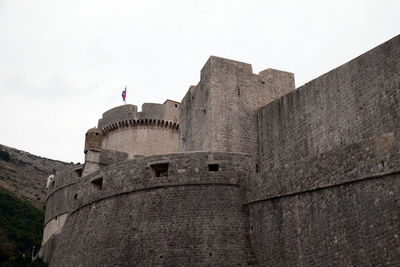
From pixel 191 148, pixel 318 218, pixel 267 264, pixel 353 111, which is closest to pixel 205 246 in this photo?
pixel 267 264

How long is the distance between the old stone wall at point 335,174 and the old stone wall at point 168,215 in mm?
673

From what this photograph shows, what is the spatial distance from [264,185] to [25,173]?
175 feet

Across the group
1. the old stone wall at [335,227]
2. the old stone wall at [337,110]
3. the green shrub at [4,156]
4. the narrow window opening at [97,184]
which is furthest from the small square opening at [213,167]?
the green shrub at [4,156]

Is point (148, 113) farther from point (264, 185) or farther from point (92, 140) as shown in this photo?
point (264, 185)

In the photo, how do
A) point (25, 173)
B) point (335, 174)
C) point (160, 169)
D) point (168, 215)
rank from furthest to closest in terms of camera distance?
point (25, 173)
point (160, 169)
point (168, 215)
point (335, 174)

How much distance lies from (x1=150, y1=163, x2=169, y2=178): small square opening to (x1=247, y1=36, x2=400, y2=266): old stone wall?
9.19ft

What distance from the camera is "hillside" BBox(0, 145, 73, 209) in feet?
172

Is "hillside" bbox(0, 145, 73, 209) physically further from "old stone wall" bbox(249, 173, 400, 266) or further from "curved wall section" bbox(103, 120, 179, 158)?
"old stone wall" bbox(249, 173, 400, 266)

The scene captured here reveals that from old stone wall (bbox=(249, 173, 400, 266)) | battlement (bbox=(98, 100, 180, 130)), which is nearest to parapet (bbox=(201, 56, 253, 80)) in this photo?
old stone wall (bbox=(249, 173, 400, 266))

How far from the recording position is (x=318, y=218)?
435 inches

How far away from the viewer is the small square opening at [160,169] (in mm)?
15107

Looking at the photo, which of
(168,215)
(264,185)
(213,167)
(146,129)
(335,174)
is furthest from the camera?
(146,129)

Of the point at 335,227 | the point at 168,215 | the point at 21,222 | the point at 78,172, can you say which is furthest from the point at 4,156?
the point at 335,227

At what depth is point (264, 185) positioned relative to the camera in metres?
13.3
